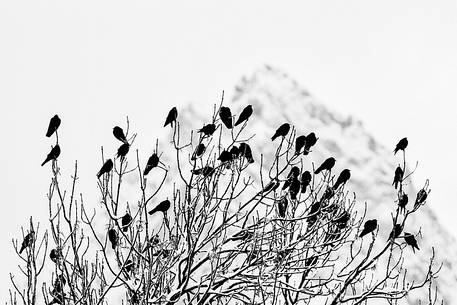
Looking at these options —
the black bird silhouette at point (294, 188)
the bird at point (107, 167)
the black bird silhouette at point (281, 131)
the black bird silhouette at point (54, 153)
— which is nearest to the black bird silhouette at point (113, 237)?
the bird at point (107, 167)

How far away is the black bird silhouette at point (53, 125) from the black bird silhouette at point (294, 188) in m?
2.22

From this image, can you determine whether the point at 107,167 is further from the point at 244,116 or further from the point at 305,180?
the point at 305,180

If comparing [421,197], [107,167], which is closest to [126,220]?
[107,167]

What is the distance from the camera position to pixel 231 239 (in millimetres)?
6887

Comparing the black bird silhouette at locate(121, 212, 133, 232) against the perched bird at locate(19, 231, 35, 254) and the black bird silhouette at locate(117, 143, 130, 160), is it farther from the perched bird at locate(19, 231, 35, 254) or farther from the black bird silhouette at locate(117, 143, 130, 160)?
the perched bird at locate(19, 231, 35, 254)

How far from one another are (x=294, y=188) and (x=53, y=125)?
7.55ft

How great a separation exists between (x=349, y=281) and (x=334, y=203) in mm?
775

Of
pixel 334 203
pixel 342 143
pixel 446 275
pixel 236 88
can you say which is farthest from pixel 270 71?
pixel 334 203

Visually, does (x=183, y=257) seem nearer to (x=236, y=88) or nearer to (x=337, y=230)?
(x=337, y=230)

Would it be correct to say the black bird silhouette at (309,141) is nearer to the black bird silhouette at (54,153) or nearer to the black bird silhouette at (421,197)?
the black bird silhouette at (421,197)

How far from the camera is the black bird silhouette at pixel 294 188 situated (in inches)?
279

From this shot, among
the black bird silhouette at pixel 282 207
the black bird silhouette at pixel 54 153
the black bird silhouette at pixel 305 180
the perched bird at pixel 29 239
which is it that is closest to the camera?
the perched bird at pixel 29 239

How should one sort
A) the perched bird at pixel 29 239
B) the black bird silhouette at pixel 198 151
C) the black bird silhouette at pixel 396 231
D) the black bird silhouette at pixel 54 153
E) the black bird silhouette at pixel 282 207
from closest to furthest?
the perched bird at pixel 29 239 → the black bird silhouette at pixel 198 151 → the black bird silhouette at pixel 54 153 → the black bird silhouette at pixel 396 231 → the black bird silhouette at pixel 282 207

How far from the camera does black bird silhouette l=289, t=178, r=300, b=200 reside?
7.07 meters
